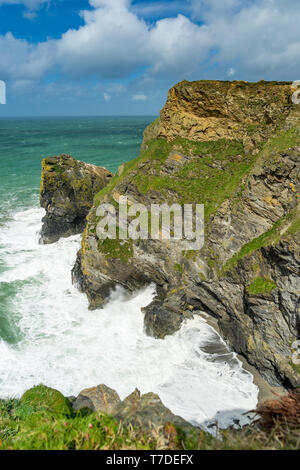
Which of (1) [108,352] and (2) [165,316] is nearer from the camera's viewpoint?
(1) [108,352]

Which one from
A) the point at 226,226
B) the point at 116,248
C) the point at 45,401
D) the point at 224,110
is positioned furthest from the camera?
the point at 224,110

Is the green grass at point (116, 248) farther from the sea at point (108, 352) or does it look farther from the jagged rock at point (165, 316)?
the jagged rock at point (165, 316)

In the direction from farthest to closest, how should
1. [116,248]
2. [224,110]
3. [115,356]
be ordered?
[224,110]
[116,248]
[115,356]

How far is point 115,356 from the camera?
16.9m

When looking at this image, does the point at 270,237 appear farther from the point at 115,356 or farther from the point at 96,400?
the point at 96,400

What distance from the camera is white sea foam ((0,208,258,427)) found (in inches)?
557

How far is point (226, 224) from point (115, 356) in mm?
10340

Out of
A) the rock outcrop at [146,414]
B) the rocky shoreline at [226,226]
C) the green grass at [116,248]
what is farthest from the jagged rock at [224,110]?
the rock outcrop at [146,414]

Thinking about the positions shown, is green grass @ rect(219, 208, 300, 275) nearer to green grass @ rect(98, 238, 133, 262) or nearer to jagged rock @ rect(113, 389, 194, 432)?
green grass @ rect(98, 238, 133, 262)

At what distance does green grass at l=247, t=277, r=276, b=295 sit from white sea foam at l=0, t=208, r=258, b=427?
4.18 metres

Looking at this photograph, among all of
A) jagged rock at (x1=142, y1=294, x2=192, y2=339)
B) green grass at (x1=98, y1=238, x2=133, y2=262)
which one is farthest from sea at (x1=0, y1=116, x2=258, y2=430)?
green grass at (x1=98, y1=238, x2=133, y2=262)

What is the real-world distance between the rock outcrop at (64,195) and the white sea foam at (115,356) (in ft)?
31.3

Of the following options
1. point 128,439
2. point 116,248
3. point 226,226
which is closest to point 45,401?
point 128,439
